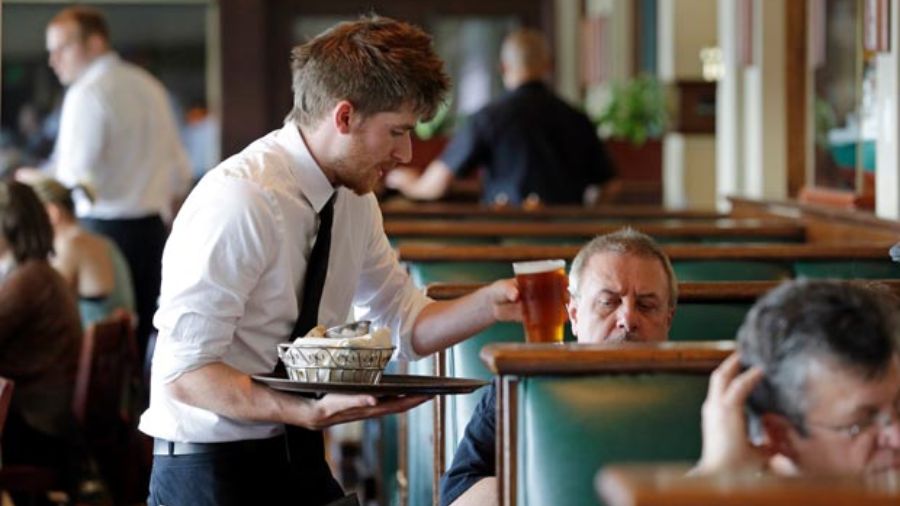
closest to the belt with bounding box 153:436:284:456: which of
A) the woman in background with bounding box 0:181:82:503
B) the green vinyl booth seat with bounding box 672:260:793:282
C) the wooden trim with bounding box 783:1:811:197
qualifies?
the green vinyl booth seat with bounding box 672:260:793:282

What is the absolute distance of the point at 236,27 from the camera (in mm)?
16359

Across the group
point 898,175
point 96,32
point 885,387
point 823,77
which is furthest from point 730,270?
point 96,32

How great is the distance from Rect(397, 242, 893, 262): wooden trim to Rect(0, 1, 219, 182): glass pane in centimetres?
1170

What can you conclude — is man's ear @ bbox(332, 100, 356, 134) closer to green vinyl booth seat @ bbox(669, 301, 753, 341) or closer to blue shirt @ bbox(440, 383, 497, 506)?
blue shirt @ bbox(440, 383, 497, 506)

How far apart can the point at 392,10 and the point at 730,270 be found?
11709 mm

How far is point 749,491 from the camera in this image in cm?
160

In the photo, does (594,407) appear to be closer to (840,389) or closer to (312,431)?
(840,389)

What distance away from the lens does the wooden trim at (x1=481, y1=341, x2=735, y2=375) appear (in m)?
2.59

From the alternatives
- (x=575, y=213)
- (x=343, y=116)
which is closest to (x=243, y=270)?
(x=343, y=116)

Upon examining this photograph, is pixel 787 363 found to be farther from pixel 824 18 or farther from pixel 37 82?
pixel 37 82

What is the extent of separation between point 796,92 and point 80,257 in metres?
3.41

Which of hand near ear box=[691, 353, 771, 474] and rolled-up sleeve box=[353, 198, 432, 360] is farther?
rolled-up sleeve box=[353, 198, 432, 360]

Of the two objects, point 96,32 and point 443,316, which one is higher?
point 96,32

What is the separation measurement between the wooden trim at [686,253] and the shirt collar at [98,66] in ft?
13.1
